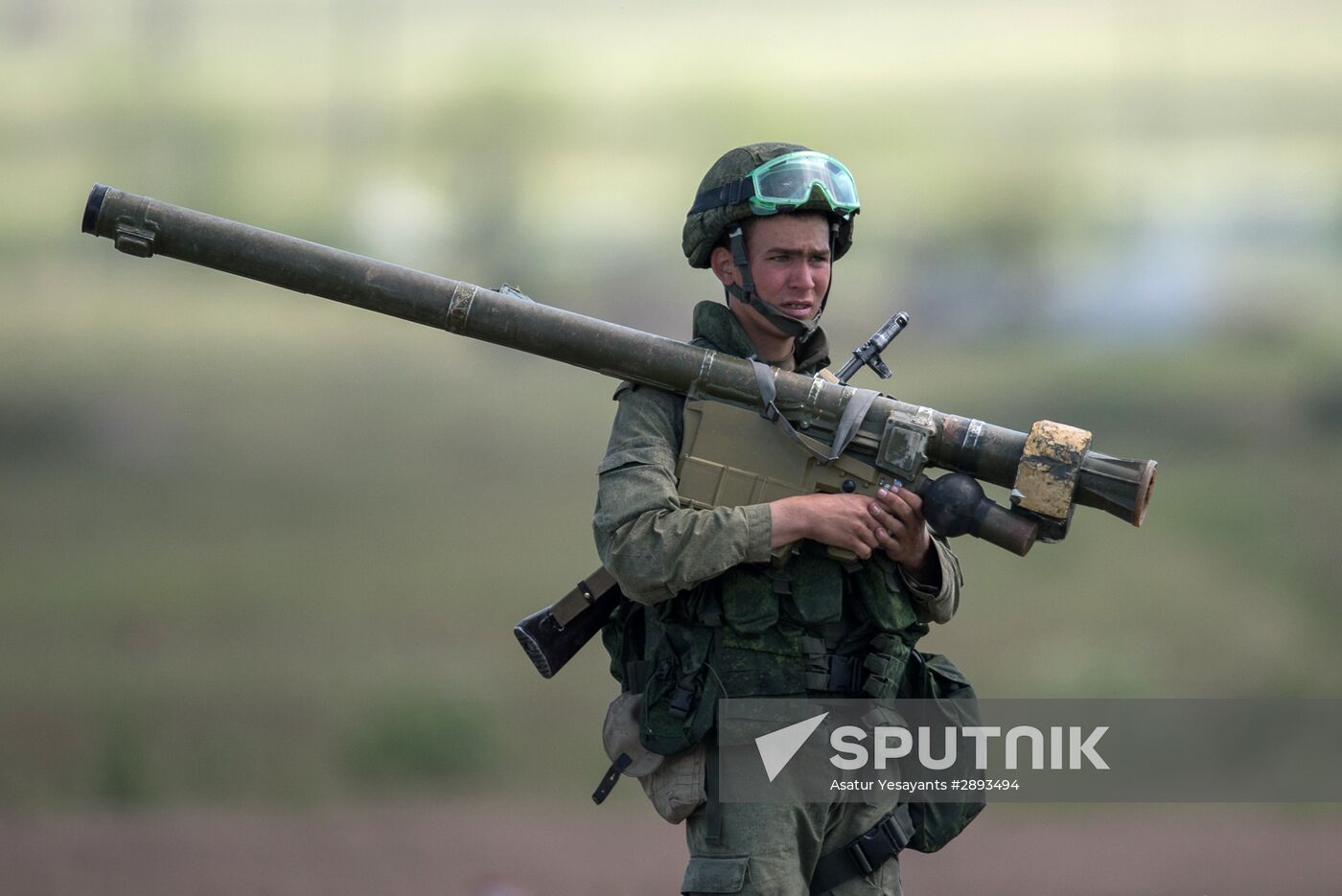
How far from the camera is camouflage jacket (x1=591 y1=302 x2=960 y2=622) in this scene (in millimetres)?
3359

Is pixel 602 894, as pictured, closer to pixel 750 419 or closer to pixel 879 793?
pixel 879 793

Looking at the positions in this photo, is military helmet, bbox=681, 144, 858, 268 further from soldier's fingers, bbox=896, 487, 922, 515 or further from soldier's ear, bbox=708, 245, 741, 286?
soldier's fingers, bbox=896, 487, 922, 515

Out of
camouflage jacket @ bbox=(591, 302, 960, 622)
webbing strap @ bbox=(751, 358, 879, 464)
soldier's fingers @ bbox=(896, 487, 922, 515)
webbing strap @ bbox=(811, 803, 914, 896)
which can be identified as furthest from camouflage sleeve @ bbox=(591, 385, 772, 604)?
webbing strap @ bbox=(811, 803, 914, 896)

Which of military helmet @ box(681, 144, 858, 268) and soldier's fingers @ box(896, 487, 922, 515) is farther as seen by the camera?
military helmet @ box(681, 144, 858, 268)

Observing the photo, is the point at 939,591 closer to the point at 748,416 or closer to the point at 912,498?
the point at 912,498

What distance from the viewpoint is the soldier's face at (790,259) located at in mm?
3592

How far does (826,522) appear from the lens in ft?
11.2

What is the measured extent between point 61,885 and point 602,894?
220 cm

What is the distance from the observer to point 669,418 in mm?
3619

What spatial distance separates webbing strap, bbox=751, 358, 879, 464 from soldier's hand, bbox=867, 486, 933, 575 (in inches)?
5.7

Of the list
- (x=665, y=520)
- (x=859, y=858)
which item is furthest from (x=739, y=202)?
(x=859, y=858)

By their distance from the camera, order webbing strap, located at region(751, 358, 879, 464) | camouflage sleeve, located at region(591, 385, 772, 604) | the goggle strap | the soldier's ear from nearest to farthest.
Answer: camouflage sleeve, located at region(591, 385, 772, 604) → webbing strap, located at region(751, 358, 879, 464) → the goggle strap → the soldier's ear

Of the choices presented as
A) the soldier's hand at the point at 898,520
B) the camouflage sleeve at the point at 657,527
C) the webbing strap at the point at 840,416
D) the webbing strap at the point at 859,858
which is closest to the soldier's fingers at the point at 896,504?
the soldier's hand at the point at 898,520

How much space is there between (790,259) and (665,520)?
69 cm
